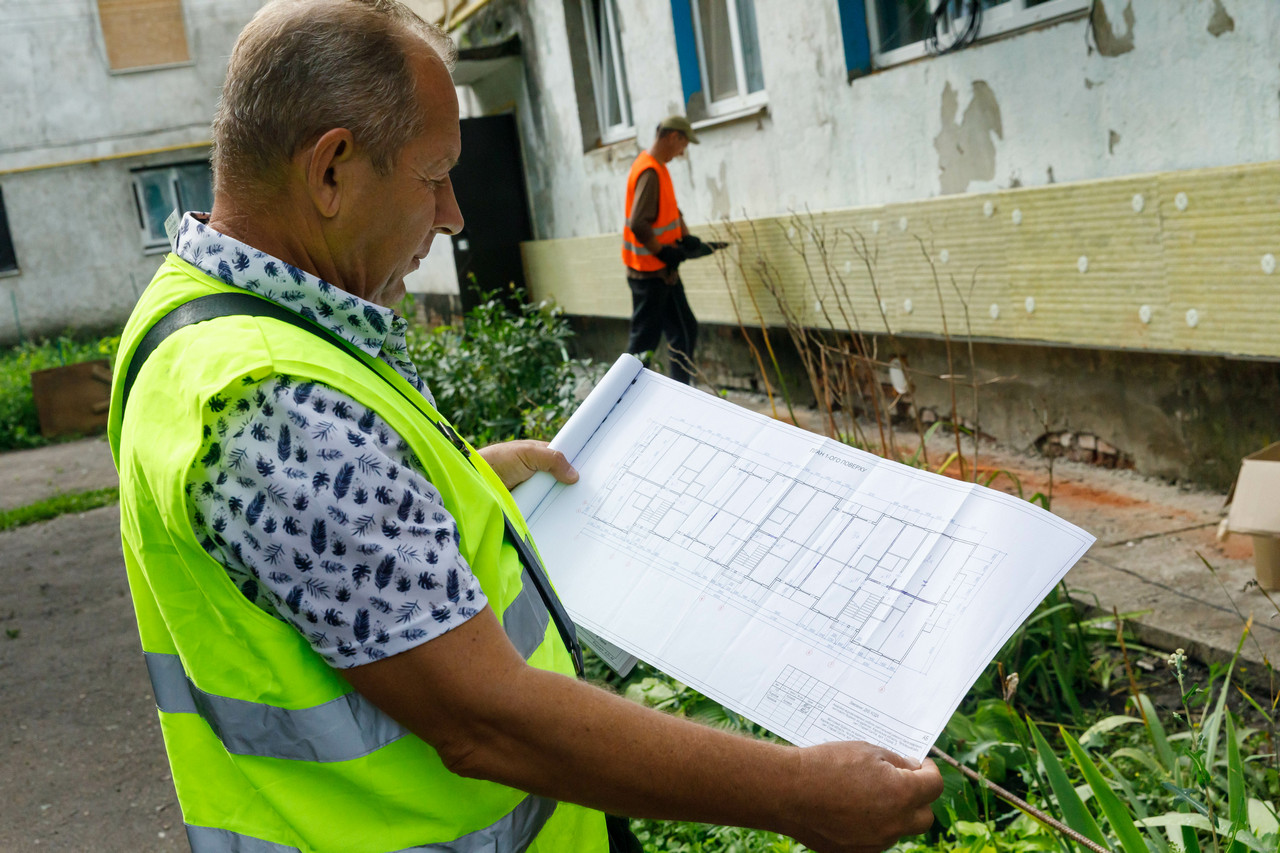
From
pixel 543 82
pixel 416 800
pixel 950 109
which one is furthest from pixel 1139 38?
pixel 543 82

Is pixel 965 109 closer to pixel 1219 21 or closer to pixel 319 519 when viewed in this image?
pixel 1219 21

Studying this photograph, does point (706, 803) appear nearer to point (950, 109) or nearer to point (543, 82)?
point (950, 109)

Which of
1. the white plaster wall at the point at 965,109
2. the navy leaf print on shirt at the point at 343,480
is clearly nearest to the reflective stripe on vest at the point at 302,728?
the navy leaf print on shirt at the point at 343,480

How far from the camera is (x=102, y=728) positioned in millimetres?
3957

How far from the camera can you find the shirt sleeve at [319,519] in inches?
33.9

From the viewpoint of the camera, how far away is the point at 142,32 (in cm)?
1777

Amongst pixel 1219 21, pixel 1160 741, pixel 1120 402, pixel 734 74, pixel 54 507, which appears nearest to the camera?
pixel 1160 741

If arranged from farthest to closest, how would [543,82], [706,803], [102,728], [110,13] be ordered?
1. [110,13]
2. [543,82]
3. [102,728]
4. [706,803]

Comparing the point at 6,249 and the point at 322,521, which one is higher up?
the point at 6,249

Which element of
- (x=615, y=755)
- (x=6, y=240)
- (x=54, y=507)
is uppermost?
(x=6, y=240)

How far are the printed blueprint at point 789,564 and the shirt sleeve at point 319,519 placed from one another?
47 centimetres

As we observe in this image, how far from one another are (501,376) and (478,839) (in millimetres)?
3994

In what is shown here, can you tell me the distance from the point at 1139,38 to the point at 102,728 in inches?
186

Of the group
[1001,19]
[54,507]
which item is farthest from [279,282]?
[54,507]
